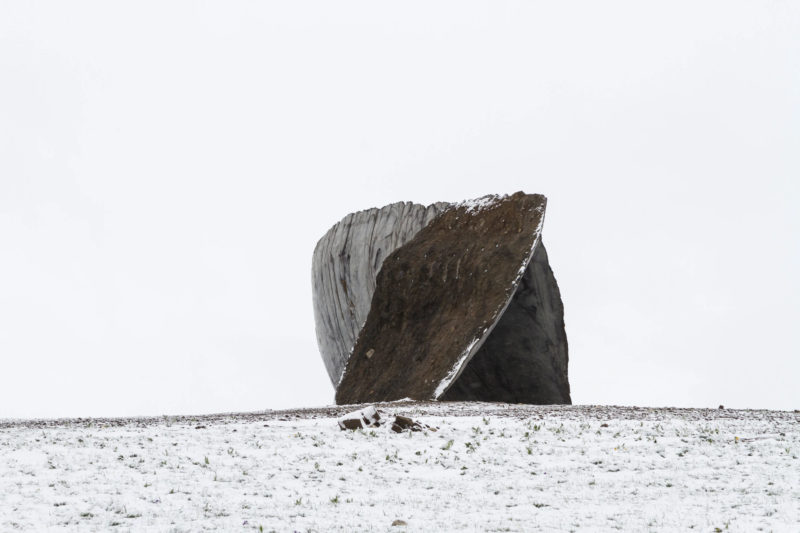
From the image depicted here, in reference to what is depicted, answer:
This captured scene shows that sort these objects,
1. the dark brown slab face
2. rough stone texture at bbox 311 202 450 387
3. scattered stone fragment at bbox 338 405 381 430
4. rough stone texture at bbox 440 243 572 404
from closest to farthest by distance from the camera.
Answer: scattered stone fragment at bbox 338 405 381 430 < the dark brown slab face < rough stone texture at bbox 440 243 572 404 < rough stone texture at bbox 311 202 450 387

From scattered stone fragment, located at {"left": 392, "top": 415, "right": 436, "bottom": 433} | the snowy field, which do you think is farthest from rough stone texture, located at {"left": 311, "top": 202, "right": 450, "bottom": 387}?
scattered stone fragment, located at {"left": 392, "top": 415, "right": 436, "bottom": 433}

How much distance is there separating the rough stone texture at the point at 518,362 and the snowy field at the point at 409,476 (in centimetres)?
958

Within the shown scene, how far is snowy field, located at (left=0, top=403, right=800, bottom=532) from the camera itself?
8.12m

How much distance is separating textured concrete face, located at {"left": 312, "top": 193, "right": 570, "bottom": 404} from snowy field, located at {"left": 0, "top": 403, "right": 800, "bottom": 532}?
24.1ft

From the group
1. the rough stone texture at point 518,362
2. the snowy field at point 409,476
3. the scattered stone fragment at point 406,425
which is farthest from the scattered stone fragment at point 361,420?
the rough stone texture at point 518,362

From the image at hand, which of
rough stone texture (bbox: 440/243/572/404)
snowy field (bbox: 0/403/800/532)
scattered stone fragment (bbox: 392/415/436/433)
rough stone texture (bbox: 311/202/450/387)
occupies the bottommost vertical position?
snowy field (bbox: 0/403/800/532)

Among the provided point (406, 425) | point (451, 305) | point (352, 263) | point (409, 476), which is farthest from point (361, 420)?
point (352, 263)

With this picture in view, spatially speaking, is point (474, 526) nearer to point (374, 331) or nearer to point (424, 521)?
point (424, 521)

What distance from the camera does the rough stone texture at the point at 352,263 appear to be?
85.9 feet

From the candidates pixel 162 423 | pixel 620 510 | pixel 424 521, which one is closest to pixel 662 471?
pixel 620 510

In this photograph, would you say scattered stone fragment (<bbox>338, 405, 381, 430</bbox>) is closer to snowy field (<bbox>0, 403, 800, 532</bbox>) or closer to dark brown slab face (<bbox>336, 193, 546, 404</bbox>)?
snowy field (<bbox>0, 403, 800, 532</bbox>)

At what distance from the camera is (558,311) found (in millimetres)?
25562

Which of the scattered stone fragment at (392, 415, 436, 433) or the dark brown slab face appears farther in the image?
the dark brown slab face

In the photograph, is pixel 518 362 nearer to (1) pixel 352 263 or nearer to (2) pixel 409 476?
(1) pixel 352 263
